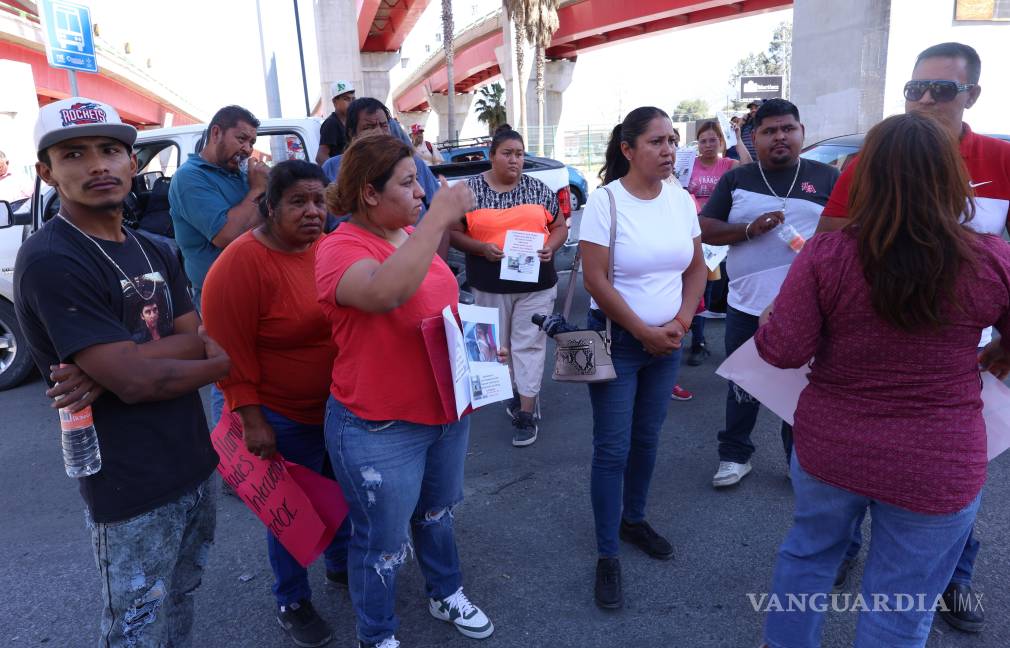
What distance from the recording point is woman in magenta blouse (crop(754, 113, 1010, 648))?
173cm

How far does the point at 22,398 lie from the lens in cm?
569

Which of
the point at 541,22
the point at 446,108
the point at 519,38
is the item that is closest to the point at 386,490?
the point at 541,22

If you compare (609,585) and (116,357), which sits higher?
(116,357)

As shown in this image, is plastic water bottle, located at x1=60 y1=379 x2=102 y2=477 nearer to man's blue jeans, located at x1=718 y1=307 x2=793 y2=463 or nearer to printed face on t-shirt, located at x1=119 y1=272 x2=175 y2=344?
printed face on t-shirt, located at x1=119 y1=272 x2=175 y2=344

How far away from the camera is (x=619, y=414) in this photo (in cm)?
287

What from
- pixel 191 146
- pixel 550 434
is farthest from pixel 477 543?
pixel 191 146

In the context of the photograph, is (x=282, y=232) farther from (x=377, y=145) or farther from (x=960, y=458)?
(x=960, y=458)

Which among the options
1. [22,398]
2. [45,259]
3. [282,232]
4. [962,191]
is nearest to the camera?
[45,259]

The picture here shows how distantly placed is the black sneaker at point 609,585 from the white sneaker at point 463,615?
47cm

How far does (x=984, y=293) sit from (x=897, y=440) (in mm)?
437

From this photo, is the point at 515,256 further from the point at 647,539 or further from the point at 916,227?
the point at 916,227

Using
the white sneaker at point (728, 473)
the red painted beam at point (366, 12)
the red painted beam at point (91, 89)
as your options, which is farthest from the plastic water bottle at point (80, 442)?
the red painted beam at point (366, 12)

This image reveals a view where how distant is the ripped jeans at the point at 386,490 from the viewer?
2.19 metres

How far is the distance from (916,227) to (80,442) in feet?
7.14
